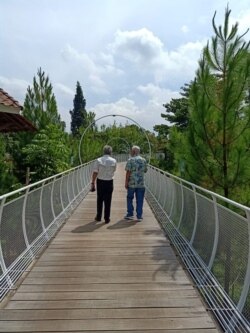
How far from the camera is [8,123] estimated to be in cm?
1234

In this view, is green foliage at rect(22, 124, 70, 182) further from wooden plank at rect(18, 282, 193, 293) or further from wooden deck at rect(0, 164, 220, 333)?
wooden plank at rect(18, 282, 193, 293)

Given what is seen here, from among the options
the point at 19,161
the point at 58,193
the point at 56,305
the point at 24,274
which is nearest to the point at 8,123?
the point at 58,193

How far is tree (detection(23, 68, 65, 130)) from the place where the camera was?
92.8 feet

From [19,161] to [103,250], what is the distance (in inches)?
801

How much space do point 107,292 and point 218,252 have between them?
1.42 m

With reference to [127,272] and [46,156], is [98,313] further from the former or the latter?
[46,156]

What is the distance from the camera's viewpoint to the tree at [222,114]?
9.48 m

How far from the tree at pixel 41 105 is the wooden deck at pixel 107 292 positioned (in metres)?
21.7

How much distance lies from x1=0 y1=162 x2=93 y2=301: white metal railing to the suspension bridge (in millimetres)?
14

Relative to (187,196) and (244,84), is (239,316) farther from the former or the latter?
(244,84)

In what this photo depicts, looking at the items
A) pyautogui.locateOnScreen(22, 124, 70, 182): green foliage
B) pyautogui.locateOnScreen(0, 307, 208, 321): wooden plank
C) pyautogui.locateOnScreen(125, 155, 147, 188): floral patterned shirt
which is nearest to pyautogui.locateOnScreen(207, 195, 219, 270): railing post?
pyautogui.locateOnScreen(0, 307, 208, 321): wooden plank

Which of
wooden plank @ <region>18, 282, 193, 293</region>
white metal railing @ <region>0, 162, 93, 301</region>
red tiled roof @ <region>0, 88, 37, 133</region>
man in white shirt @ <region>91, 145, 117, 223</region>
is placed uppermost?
red tiled roof @ <region>0, 88, 37, 133</region>

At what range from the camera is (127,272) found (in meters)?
5.59

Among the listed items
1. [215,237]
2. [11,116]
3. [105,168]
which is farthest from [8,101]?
[215,237]
